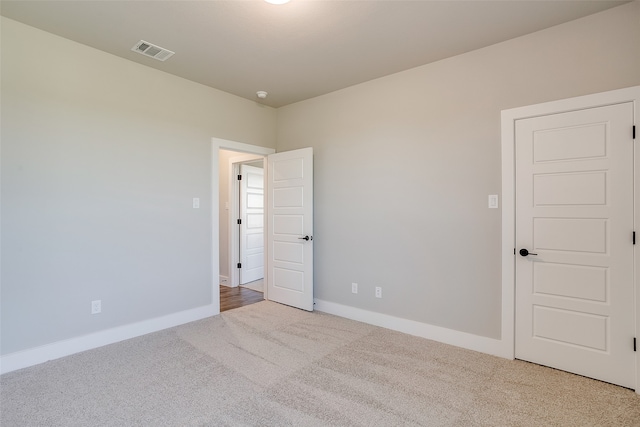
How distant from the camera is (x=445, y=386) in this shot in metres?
2.20

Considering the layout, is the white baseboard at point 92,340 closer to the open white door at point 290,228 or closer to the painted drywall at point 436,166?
the open white door at point 290,228

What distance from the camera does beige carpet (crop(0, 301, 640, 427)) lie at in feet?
6.11

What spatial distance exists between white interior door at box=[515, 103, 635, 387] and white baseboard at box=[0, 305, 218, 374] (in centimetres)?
334

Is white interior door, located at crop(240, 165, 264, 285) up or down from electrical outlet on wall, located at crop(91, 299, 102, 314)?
up

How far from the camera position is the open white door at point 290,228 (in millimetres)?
3879

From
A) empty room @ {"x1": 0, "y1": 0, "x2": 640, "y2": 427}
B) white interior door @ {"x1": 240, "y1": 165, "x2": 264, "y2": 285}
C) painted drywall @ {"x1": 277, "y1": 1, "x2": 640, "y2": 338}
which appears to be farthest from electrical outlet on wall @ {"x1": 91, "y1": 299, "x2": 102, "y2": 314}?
white interior door @ {"x1": 240, "y1": 165, "x2": 264, "y2": 285}

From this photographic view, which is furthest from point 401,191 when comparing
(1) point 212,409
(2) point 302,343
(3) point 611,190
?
(1) point 212,409

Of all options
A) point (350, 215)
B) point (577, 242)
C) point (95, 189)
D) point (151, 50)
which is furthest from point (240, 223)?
point (577, 242)

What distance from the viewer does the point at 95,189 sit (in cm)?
282

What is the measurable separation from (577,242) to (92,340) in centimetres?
421

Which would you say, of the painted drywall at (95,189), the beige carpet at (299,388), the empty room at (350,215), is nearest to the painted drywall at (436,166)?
the empty room at (350,215)

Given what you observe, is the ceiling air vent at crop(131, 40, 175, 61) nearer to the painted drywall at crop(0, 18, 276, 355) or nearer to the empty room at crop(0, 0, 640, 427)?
the empty room at crop(0, 0, 640, 427)

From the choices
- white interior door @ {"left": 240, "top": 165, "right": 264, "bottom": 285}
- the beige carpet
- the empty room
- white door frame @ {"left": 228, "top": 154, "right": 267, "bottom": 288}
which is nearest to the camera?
the beige carpet

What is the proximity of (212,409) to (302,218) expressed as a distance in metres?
2.37
